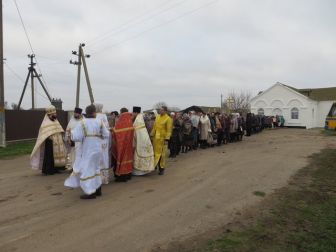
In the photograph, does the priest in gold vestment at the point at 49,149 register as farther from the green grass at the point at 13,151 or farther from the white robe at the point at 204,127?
the white robe at the point at 204,127

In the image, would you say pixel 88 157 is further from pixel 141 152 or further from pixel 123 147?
Result: pixel 141 152

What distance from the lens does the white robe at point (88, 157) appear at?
279 inches

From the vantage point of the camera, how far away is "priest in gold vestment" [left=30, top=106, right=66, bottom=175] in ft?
32.8

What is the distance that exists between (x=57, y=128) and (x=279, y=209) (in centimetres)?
641

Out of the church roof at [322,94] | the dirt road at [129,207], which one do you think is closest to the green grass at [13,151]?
the dirt road at [129,207]

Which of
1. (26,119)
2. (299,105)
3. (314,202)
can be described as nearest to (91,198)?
(314,202)

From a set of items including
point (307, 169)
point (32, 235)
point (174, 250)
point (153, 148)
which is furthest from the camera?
point (307, 169)

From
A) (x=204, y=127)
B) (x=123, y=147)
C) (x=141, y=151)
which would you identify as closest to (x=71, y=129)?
(x=123, y=147)

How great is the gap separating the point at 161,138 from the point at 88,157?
3136 mm

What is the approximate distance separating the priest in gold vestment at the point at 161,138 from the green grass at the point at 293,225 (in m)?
3.25

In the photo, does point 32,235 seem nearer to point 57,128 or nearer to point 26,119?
point 57,128

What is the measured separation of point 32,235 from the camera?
5129 millimetres

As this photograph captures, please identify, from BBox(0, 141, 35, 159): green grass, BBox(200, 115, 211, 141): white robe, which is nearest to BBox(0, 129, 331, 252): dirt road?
BBox(0, 141, 35, 159): green grass

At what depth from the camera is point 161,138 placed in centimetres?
996
